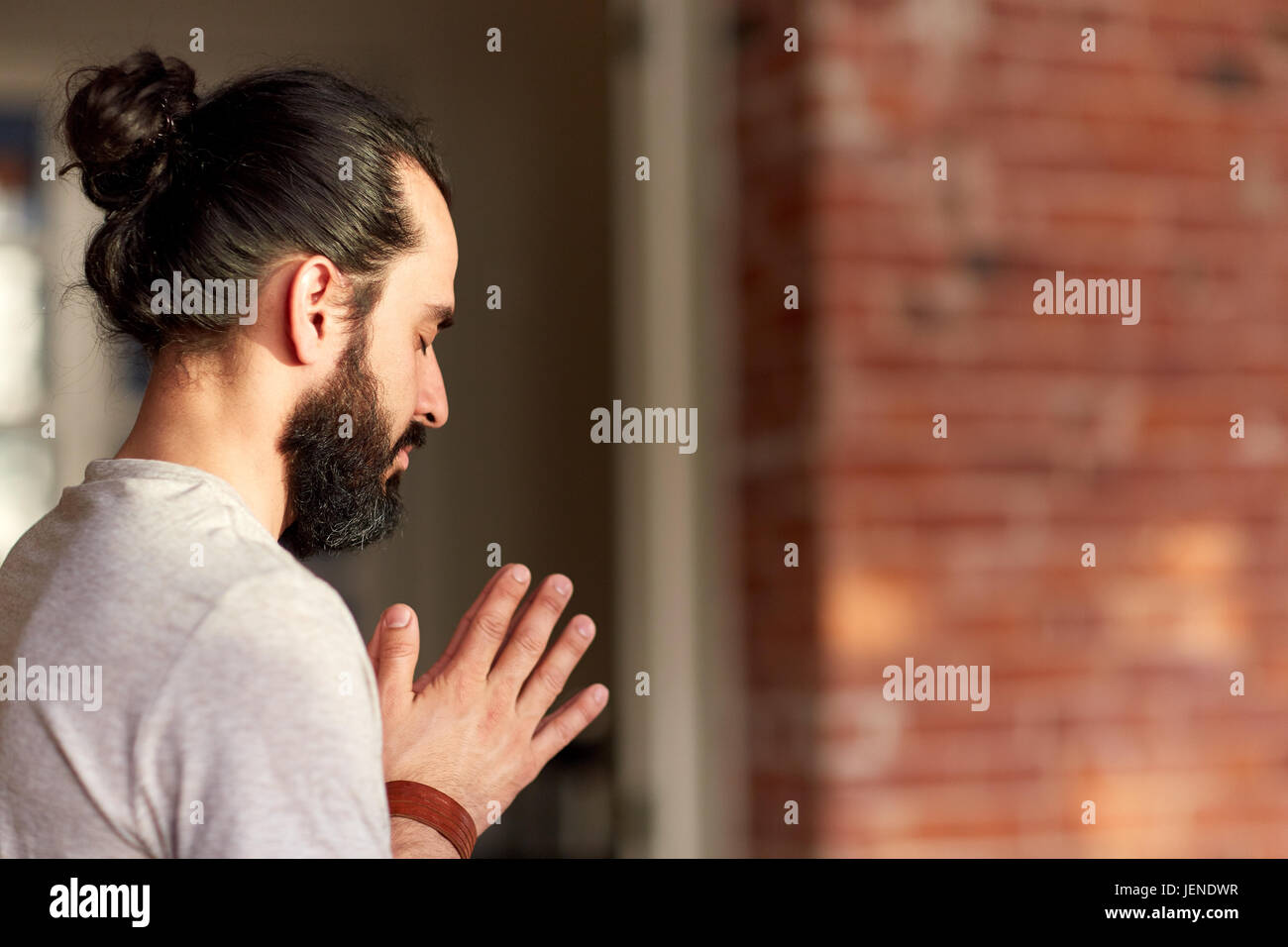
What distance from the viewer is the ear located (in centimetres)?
85

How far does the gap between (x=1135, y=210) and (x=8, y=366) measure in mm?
2312

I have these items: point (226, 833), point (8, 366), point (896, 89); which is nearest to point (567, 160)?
point (896, 89)

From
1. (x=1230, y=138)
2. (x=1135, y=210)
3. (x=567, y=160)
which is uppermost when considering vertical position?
(x=567, y=160)

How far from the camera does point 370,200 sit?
904mm

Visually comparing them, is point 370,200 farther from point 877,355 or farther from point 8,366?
point 8,366

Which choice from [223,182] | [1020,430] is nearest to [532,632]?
[223,182]

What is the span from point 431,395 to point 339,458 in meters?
0.12

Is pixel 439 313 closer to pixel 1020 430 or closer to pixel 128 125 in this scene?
pixel 128 125

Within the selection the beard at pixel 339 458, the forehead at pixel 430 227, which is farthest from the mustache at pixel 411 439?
the forehead at pixel 430 227

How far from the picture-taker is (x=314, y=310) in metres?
0.87

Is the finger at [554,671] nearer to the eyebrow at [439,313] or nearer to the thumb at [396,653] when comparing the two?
the thumb at [396,653]

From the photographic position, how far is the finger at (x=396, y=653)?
0.96m

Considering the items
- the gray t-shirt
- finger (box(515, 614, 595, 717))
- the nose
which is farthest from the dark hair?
finger (box(515, 614, 595, 717))
